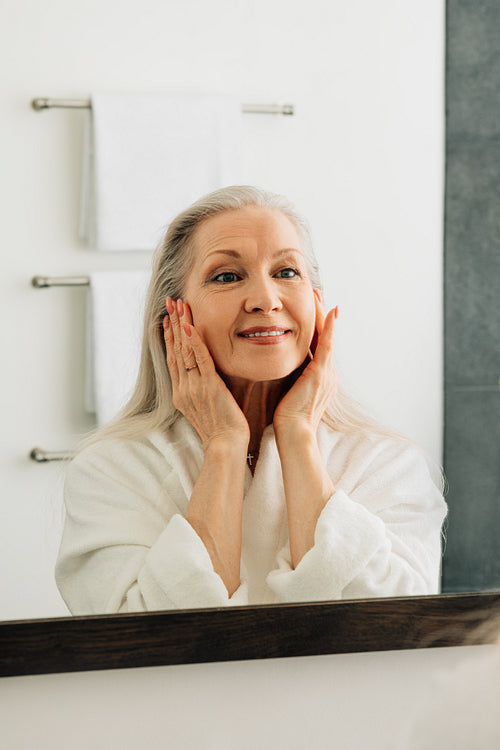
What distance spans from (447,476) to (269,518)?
26cm

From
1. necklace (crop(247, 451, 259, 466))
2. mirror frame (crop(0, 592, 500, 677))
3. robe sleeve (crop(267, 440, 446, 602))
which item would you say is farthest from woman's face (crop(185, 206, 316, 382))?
mirror frame (crop(0, 592, 500, 677))

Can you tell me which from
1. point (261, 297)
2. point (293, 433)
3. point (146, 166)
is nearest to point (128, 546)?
point (293, 433)

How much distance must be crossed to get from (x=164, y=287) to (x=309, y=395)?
25 centimetres

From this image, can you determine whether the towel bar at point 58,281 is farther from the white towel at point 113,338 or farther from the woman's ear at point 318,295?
the woman's ear at point 318,295

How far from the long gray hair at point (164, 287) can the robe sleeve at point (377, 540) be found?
262 millimetres

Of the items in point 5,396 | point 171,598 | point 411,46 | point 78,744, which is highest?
point 411,46

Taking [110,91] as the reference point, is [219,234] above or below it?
below

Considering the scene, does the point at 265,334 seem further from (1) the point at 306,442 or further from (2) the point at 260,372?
(1) the point at 306,442

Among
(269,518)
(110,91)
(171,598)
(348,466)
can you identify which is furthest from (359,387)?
(110,91)

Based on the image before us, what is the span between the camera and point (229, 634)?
1005 millimetres

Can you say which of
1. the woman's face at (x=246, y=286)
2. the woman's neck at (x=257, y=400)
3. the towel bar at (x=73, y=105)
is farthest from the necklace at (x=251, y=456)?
the towel bar at (x=73, y=105)

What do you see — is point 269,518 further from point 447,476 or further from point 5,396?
point 5,396

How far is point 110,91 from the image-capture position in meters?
0.98

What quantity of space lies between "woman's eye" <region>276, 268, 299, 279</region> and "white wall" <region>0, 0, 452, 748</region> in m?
0.04
